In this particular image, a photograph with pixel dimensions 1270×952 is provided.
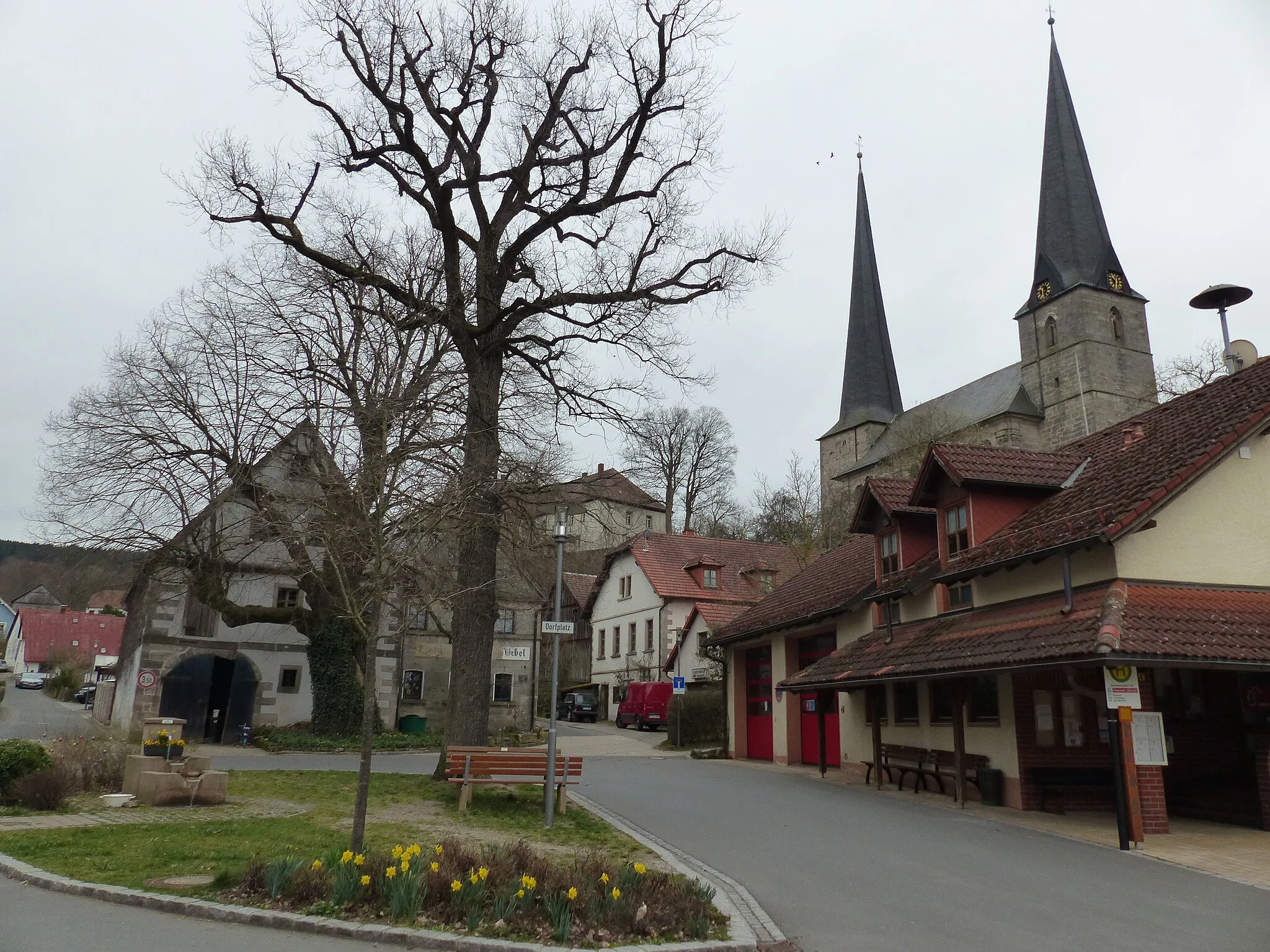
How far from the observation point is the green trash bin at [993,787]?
50.7 feet

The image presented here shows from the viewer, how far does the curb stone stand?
21.6 ft

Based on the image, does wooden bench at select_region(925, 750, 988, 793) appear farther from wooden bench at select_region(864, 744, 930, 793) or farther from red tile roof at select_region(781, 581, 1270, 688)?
red tile roof at select_region(781, 581, 1270, 688)

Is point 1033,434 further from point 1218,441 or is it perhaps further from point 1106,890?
point 1106,890

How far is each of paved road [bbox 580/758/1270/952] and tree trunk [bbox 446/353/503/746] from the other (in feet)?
9.85

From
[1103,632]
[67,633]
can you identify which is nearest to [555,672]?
[1103,632]

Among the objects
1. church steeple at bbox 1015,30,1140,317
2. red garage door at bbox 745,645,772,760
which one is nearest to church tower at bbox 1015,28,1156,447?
church steeple at bbox 1015,30,1140,317

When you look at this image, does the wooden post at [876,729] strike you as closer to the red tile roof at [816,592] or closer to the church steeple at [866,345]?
the red tile roof at [816,592]

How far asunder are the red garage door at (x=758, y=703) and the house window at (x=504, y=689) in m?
13.5

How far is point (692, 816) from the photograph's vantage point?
46.3ft

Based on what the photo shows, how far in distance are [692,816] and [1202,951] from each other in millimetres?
7868

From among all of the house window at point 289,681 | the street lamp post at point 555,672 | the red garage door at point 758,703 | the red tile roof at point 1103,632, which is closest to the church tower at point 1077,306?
the red garage door at point 758,703

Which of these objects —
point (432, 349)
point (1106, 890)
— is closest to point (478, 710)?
point (432, 349)

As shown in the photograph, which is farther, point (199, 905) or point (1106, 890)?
point (1106, 890)

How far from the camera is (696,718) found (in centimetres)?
3188
